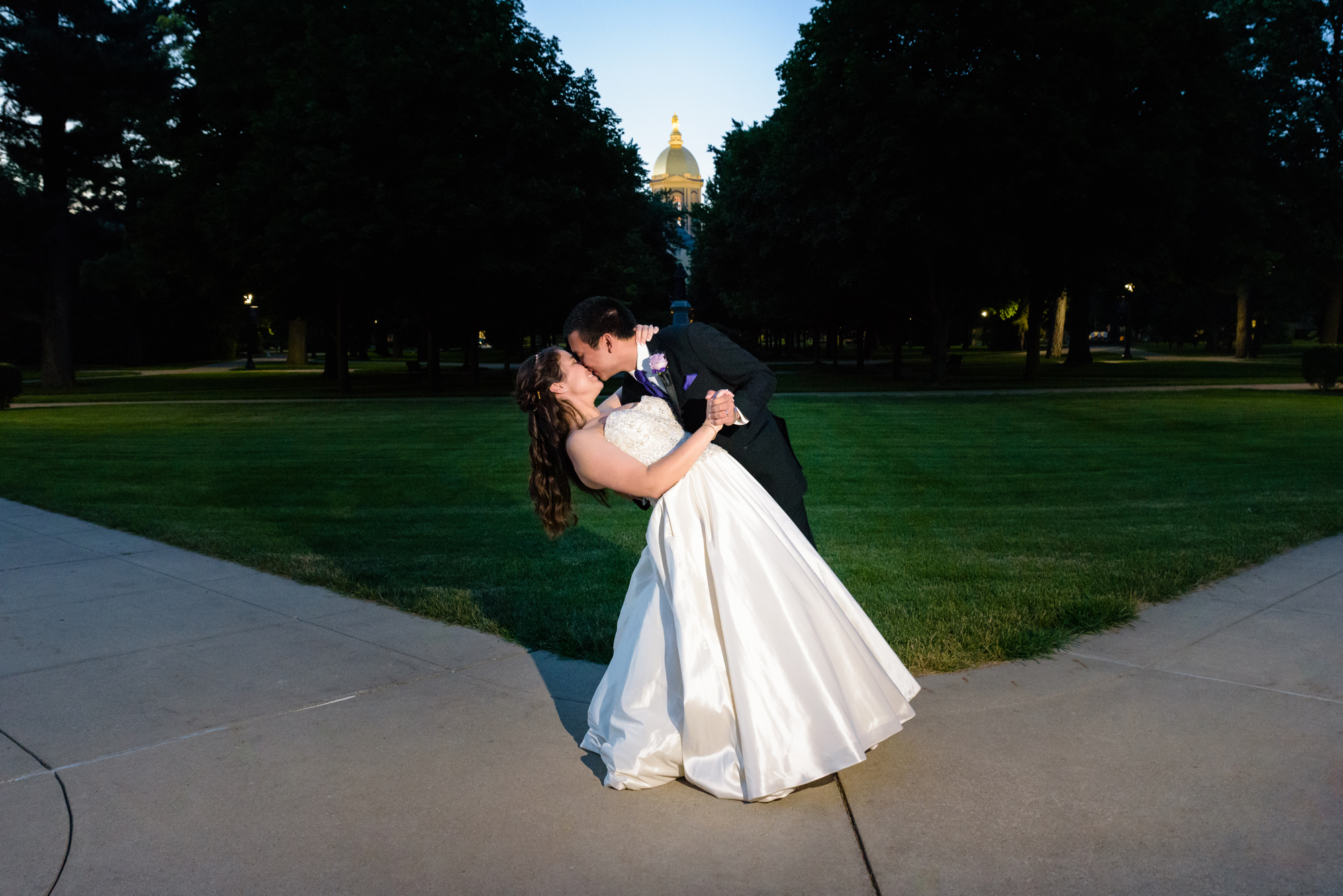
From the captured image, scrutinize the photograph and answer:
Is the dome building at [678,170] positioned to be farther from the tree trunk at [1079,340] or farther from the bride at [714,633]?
the bride at [714,633]

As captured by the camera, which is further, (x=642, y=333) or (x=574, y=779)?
(x=642, y=333)

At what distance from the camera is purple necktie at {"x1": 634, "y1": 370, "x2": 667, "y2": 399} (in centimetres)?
375

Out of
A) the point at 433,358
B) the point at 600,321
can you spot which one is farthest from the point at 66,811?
the point at 433,358

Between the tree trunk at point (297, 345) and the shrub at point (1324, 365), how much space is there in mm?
51229

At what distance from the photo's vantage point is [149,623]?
562 cm

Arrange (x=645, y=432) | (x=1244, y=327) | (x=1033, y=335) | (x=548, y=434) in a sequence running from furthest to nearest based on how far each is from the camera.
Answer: (x=1244, y=327)
(x=1033, y=335)
(x=548, y=434)
(x=645, y=432)

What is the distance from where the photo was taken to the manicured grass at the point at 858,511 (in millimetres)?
5797

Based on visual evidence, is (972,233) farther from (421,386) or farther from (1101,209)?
(421,386)

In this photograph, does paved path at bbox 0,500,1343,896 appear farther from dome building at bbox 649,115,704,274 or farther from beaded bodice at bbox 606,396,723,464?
dome building at bbox 649,115,704,274

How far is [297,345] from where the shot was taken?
58969 millimetres

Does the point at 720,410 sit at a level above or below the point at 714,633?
above

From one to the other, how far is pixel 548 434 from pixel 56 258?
40.1 metres

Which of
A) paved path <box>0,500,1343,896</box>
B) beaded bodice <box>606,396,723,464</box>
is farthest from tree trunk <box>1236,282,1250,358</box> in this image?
beaded bodice <box>606,396,723,464</box>

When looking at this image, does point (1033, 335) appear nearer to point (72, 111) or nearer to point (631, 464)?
point (631, 464)
